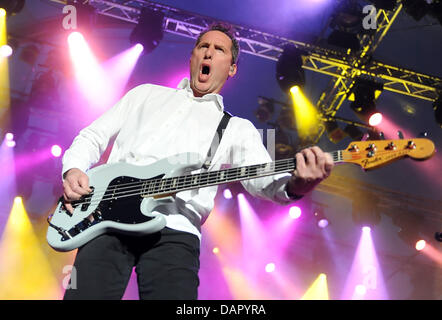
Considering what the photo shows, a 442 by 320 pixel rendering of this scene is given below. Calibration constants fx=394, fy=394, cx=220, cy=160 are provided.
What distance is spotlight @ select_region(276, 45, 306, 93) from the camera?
22.4ft

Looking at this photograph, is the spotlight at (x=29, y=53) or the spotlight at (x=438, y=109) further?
the spotlight at (x=29, y=53)

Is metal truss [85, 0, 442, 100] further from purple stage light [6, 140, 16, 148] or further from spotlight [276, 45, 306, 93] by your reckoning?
purple stage light [6, 140, 16, 148]

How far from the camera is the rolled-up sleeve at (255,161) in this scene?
7.63ft

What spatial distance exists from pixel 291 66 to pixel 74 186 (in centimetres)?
534

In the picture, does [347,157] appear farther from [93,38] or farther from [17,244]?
[17,244]

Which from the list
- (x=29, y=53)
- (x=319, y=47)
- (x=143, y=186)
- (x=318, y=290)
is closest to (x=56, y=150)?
(x=29, y=53)

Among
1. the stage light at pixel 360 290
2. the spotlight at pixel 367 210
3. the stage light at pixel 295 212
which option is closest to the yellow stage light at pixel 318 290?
the stage light at pixel 360 290

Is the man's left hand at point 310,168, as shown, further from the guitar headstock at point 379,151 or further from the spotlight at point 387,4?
the spotlight at point 387,4

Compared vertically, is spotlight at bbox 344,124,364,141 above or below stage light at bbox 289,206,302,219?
above

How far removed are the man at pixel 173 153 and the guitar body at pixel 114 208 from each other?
0.07 m

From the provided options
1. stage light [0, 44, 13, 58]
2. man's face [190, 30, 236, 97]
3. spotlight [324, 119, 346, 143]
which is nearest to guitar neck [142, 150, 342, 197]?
man's face [190, 30, 236, 97]
